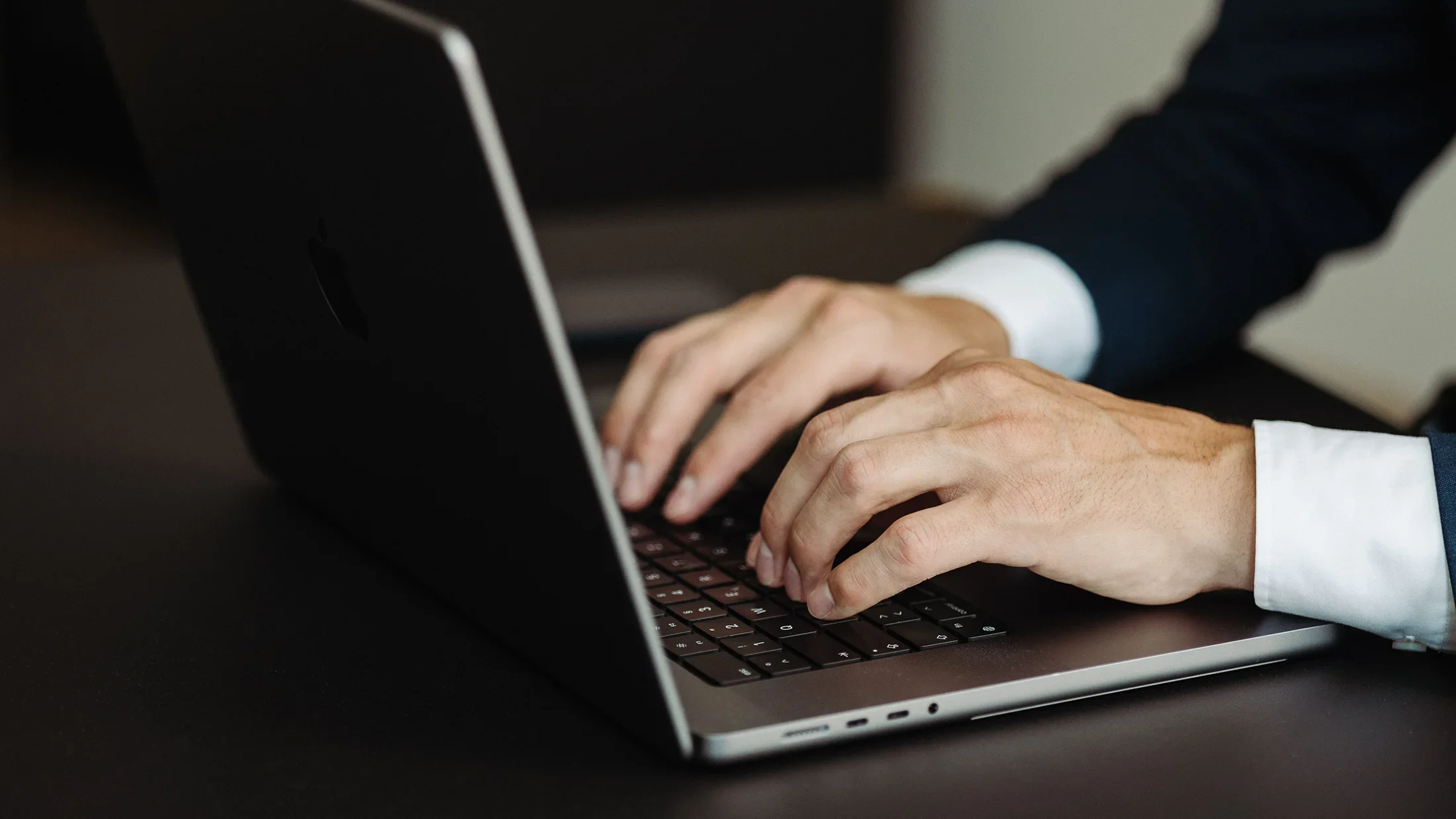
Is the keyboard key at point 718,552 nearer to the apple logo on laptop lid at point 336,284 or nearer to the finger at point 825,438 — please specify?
the finger at point 825,438

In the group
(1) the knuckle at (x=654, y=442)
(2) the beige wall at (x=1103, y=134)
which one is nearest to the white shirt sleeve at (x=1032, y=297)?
(1) the knuckle at (x=654, y=442)

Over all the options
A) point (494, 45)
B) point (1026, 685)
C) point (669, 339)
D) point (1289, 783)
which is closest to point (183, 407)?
point (669, 339)

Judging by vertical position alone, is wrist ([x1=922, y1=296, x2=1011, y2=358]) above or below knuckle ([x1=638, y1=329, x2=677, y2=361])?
below

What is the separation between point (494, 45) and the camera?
3.52m

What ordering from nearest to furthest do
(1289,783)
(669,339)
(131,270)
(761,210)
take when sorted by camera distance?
(1289,783) → (669,339) → (131,270) → (761,210)

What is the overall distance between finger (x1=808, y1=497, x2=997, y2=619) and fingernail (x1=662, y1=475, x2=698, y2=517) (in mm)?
153

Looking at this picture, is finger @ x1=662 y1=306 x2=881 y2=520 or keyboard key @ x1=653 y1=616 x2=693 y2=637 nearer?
keyboard key @ x1=653 y1=616 x2=693 y2=637

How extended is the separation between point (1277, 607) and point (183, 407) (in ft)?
2.44

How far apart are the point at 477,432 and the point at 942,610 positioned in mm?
239

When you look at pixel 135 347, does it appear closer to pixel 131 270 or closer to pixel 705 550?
pixel 131 270

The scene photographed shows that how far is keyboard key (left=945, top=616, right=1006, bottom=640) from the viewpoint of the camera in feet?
2.10

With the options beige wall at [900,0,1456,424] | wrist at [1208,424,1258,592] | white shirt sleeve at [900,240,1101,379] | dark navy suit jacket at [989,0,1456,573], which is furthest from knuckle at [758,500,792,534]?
beige wall at [900,0,1456,424]

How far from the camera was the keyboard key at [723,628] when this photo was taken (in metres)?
0.63

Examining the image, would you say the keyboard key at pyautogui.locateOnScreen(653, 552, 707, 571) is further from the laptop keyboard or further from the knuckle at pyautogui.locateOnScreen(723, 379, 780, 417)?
the knuckle at pyautogui.locateOnScreen(723, 379, 780, 417)
